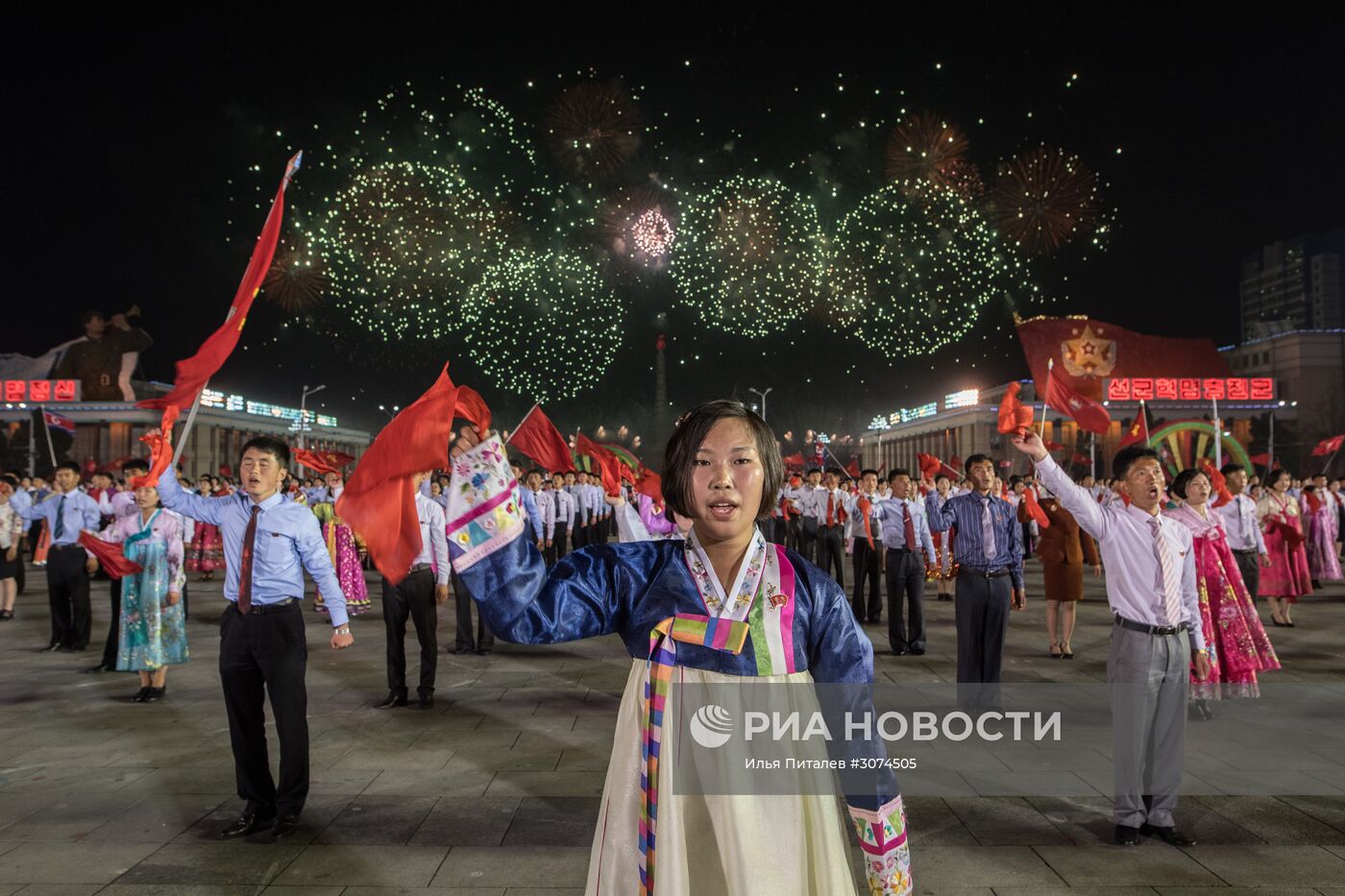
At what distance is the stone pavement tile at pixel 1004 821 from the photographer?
4602mm

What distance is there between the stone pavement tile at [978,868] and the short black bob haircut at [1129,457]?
1955mm

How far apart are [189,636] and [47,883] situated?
788 cm

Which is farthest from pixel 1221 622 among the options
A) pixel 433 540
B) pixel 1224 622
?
pixel 433 540

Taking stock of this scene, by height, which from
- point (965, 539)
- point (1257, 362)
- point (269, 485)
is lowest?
point (965, 539)

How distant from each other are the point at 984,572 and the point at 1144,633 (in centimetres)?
252

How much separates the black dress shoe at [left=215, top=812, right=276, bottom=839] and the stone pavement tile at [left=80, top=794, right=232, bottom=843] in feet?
0.83

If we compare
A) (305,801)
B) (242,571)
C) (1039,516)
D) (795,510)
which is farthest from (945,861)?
(795,510)

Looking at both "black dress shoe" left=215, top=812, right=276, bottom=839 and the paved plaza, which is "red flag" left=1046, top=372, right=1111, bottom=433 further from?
"black dress shoe" left=215, top=812, right=276, bottom=839

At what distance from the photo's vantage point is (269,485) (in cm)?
520

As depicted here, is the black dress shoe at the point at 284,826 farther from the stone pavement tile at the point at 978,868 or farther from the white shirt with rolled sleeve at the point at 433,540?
the white shirt with rolled sleeve at the point at 433,540

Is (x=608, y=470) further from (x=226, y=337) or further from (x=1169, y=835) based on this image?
(x=1169, y=835)

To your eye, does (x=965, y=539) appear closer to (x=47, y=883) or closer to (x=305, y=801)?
(x=305, y=801)

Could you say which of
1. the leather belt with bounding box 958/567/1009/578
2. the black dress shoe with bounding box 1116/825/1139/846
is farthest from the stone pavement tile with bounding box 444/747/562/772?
the leather belt with bounding box 958/567/1009/578

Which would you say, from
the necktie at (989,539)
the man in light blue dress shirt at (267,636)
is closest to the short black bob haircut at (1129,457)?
the necktie at (989,539)
